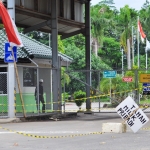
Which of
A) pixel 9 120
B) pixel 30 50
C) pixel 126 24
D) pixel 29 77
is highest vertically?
pixel 126 24

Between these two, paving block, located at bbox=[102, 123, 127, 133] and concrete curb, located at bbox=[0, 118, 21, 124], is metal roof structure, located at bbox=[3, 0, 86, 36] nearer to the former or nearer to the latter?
concrete curb, located at bbox=[0, 118, 21, 124]

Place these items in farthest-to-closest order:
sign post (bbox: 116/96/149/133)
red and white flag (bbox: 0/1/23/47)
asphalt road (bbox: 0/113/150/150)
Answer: red and white flag (bbox: 0/1/23/47)
sign post (bbox: 116/96/149/133)
asphalt road (bbox: 0/113/150/150)

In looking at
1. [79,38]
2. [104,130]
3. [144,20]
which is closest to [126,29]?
[144,20]

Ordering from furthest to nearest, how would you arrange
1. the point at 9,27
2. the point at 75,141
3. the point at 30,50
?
the point at 30,50
the point at 9,27
the point at 75,141

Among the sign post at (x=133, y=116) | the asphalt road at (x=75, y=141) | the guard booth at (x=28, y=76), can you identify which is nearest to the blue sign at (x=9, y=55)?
the guard booth at (x=28, y=76)

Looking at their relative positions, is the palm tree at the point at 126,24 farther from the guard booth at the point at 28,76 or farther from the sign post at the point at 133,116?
the sign post at the point at 133,116

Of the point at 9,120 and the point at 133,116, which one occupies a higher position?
the point at 133,116

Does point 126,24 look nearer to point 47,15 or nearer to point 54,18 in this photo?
point 47,15

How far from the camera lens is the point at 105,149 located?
447 inches

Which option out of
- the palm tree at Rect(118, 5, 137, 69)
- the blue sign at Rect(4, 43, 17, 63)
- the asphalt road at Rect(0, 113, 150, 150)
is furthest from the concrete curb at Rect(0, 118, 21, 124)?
the palm tree at Rect(118, 5, 137, 69)

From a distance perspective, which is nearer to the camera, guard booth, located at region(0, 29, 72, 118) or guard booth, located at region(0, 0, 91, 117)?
guard booth, located at region(0, 29, 72, 118)

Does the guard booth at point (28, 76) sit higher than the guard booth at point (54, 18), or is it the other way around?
the guard booth at point (54, 18)

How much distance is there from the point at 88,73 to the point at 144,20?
46.7 m

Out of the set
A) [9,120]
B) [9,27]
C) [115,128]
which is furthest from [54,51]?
[115,128]
